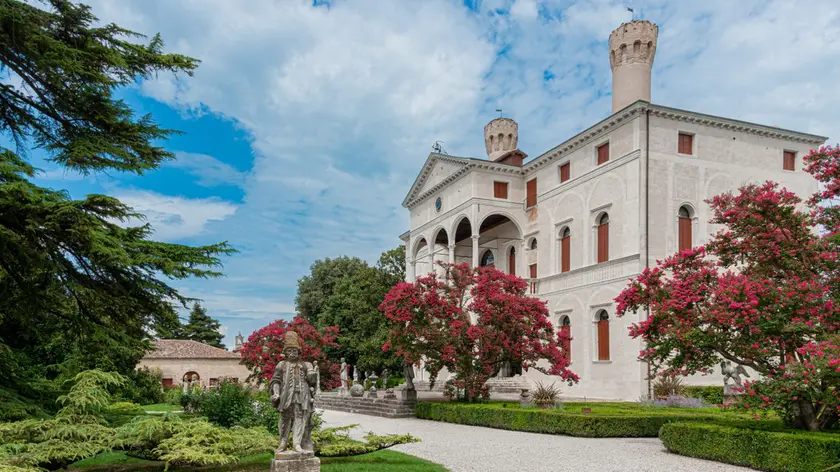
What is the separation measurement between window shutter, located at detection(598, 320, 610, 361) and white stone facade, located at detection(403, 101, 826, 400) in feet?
0.81

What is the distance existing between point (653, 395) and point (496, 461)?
1396 centimetres

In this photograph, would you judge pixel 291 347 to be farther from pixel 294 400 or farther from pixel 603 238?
pixel 603 238

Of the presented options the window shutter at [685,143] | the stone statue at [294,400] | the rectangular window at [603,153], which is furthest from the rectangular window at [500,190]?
the stone statue at [294,400]

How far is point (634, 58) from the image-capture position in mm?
31578

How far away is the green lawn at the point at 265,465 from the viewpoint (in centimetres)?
1072

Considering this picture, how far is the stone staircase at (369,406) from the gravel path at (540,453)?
569 centimetres

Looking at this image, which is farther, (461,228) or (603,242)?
(461,228)

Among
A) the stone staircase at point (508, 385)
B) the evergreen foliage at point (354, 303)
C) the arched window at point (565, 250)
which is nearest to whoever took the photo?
the arched window at point (565, 250)

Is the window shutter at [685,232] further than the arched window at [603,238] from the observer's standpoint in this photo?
No

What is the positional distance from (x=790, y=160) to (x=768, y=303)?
65.4ft

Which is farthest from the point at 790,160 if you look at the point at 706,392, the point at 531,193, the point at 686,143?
the point at 706,392

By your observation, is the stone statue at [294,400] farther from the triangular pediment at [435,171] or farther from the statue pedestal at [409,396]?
the triangular pediment at [435,171]

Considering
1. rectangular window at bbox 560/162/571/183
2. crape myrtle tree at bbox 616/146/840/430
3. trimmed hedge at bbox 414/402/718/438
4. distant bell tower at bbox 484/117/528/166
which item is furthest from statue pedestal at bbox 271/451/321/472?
distant bell tower at bbox 484/117/528/166

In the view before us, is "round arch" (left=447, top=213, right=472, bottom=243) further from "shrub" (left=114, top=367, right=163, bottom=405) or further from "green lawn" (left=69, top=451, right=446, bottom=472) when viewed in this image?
"green lawn" (left=69, top=451, right=446, bottom=472)
